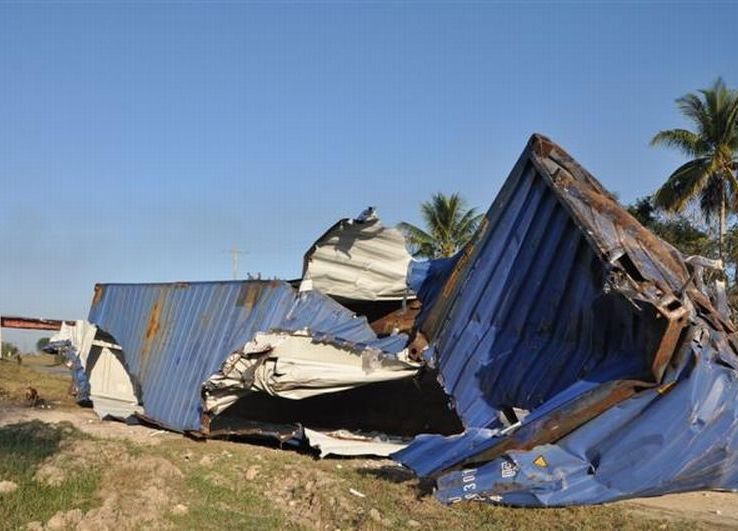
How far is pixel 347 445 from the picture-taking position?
1072cm

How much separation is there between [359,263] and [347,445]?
110 inches

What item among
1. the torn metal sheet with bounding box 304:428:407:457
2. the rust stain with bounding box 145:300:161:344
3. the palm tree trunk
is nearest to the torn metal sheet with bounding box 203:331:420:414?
the torn metal sheet with bounding box 304:428:407:457

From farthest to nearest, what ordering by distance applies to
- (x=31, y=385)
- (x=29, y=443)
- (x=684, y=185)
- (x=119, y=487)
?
(x=684, y=185), (x=31, y=385), (x=29, y=443), (x=119, y=487)

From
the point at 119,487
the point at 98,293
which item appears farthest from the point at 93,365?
the point at 119,487

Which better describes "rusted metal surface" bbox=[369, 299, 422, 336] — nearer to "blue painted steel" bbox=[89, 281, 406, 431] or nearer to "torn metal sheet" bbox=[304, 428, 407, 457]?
"blue painted steel" bbox=[89, 281, 406, 431]

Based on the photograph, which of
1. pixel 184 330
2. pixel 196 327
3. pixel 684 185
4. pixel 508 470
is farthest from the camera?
pixel 684 185

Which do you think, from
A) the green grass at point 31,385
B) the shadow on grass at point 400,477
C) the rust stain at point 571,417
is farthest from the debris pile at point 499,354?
the green grass at point 31,385

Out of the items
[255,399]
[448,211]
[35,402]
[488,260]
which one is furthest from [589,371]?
[448,211]

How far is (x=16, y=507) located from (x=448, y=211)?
28.6 m

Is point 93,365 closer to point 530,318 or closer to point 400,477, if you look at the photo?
point 400,477

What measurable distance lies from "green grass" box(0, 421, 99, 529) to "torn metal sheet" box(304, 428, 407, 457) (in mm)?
3315

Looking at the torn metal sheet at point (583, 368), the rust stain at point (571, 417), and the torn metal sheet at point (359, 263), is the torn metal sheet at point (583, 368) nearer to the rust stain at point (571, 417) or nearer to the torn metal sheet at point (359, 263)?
the rust stain at point (571, 417)

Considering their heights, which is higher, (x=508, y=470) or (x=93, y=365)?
(x=508, y=470)

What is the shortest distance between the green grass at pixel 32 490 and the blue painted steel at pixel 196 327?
305cm
